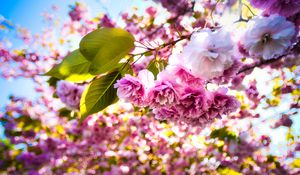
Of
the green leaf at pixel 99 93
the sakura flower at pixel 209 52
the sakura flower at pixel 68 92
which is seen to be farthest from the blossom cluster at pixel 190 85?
the sakura flower at pixel 68 92

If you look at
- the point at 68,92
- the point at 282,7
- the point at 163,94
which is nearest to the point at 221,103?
the point at 163,94

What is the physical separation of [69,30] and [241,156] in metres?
5.67

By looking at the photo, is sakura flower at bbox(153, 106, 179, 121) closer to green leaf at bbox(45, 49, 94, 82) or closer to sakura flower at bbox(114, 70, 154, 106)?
sakura flower at bbox(114, 70, 154, 106)

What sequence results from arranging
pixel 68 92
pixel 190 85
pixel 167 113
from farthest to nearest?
pixel 68 92 → pixel 167 113 → pixel 190 85

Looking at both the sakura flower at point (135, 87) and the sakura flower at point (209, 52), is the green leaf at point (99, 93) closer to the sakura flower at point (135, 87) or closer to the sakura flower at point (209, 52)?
the sakura flower at point (135, 87)

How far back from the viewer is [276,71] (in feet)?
12.5

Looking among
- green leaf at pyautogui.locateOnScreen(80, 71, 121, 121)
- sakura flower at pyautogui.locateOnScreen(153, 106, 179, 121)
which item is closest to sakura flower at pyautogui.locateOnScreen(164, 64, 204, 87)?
sakura flower at pyautogui.locateOnScreen(153, 106, 179, 121)

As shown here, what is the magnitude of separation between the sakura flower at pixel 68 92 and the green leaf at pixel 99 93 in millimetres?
1424

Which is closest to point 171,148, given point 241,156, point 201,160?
point 201,160

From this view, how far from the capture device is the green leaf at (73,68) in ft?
3.20

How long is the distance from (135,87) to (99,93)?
0.21m

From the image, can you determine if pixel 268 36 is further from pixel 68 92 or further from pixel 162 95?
pixel 68 92

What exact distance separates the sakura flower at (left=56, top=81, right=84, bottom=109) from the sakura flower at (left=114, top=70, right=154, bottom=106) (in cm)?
162

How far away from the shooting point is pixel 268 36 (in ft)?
2.34
